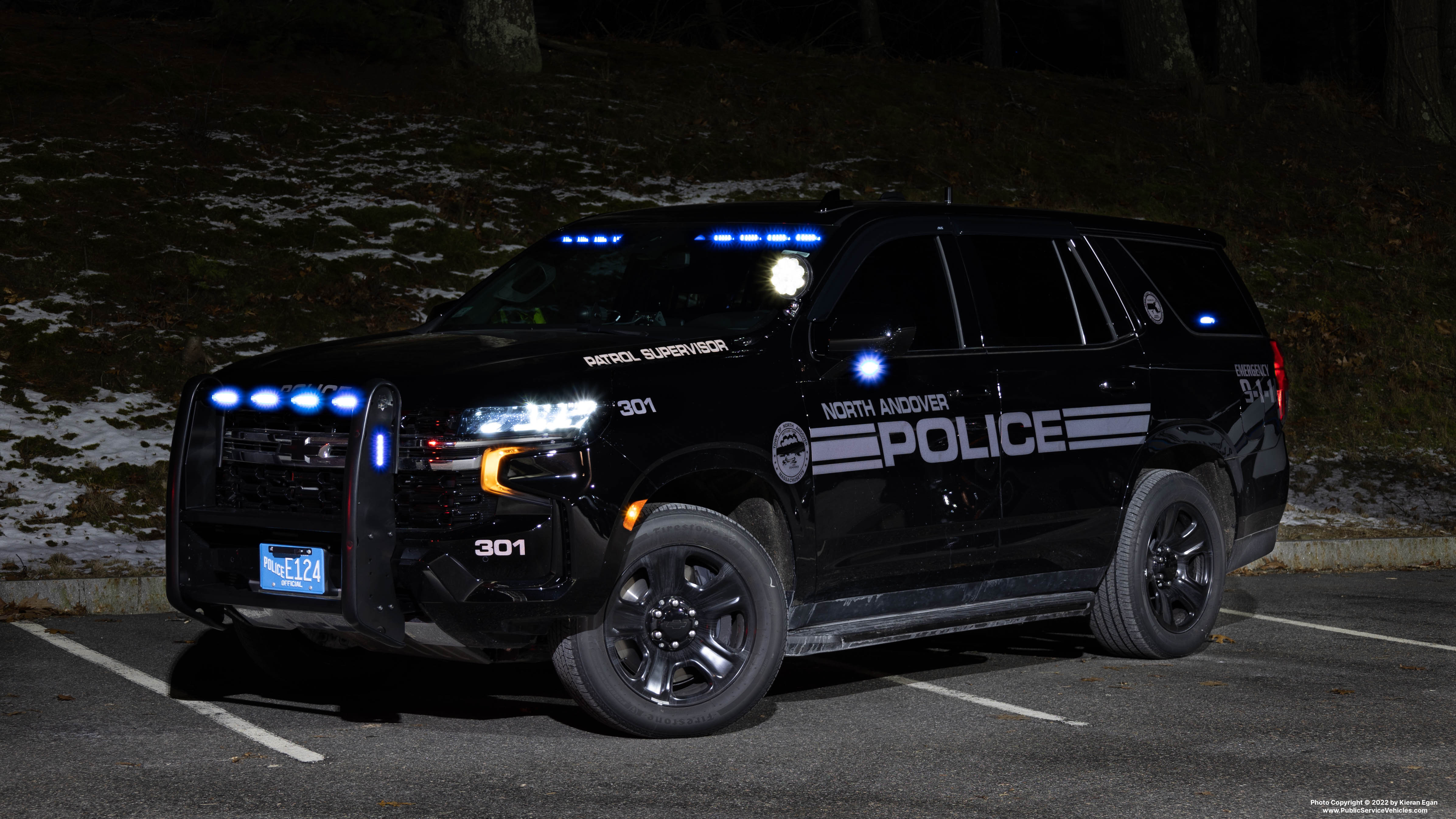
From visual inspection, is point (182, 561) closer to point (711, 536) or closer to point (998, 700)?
point (711, 536)

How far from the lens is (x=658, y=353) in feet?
20.1

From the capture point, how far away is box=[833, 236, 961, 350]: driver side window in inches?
270

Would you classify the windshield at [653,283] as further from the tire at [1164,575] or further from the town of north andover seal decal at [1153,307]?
the tire at [1164,575]

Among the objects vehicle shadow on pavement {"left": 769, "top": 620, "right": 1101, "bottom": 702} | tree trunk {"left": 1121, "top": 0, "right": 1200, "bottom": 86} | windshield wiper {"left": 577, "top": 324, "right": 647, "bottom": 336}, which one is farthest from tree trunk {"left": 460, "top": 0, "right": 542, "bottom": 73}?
windshield wiper {"left": 577, "top": 324, "right": 647, "bottom": 336}

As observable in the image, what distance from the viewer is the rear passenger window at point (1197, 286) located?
8.34 metres

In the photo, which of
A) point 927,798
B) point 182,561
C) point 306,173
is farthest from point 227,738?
point 306,173

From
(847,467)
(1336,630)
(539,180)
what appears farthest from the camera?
(539,180)

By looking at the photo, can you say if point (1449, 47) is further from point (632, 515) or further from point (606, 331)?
point (632, 515)

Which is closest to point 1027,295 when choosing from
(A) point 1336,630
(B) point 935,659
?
(B) point 935,659

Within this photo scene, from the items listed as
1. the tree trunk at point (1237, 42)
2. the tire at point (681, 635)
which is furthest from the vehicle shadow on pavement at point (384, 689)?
the tree trunk at point (1237, 42)

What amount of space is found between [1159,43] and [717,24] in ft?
26.2

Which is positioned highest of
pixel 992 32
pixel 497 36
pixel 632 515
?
pixel 992 32

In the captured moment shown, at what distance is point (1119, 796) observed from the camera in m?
5.38

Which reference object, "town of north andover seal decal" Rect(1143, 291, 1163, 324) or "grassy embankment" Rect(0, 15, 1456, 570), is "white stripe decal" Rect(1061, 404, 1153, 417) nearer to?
"town of north andover seal decal" Rect(1143, 291, 1163, 324)
